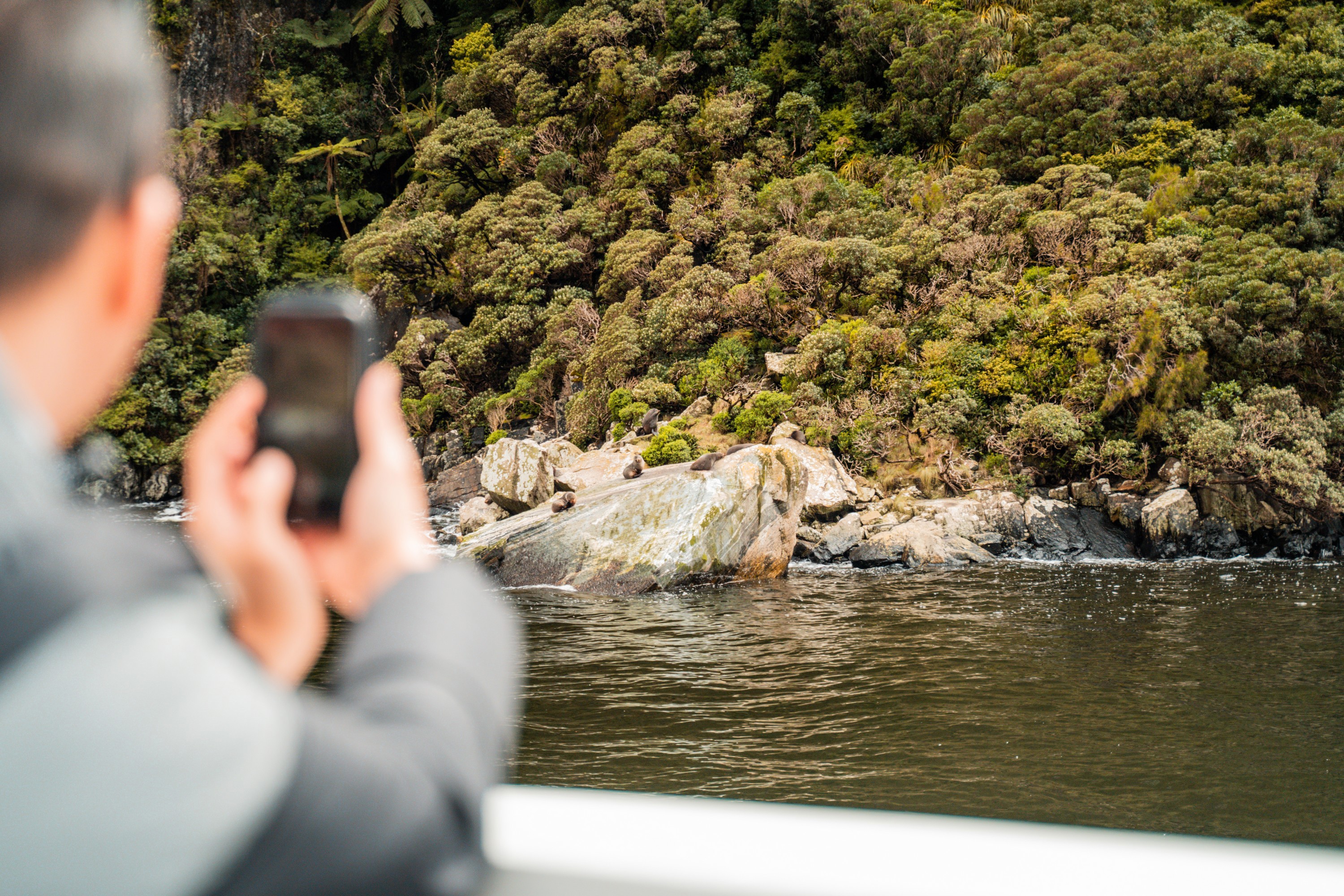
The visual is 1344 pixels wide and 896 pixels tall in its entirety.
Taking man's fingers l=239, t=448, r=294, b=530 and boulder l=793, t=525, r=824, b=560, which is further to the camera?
boulder l=793, t=525, r=824, b=560

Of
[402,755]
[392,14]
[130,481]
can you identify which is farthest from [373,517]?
[392,14]

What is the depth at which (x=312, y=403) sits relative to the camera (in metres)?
0.57

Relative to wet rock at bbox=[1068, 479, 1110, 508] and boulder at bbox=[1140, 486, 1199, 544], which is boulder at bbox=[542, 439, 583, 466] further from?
boulder at bbox=[1140, 486, 1199, 544]

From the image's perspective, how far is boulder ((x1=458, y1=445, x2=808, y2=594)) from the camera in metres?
13.6

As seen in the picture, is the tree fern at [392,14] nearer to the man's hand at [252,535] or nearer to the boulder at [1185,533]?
the boulder at [1185,533]

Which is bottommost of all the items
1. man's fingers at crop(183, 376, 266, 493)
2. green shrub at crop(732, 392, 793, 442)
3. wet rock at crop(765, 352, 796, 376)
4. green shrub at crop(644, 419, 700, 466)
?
green shrub at crop(644, 419, 700, 466)

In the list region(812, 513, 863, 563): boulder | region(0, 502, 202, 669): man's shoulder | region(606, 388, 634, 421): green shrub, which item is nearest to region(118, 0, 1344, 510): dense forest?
region(606, 388, 634, 421): green shrub

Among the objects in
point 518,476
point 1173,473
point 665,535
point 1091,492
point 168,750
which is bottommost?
point 665,535

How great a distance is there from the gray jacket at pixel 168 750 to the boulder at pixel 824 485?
16.2m

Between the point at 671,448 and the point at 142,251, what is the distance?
1815 cm

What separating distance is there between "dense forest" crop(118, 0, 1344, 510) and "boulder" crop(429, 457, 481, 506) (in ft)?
7.76

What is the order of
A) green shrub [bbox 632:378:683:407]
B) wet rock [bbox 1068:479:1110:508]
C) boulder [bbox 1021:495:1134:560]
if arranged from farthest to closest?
green shrub [bbox 632:378:683:407]
wet rock [bbox 1068:479:1110:508]
boulder [bbox 1021:495:1134:560]

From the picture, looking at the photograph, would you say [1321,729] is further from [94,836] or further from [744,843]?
[94,836]

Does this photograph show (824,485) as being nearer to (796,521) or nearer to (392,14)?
(796,521)
